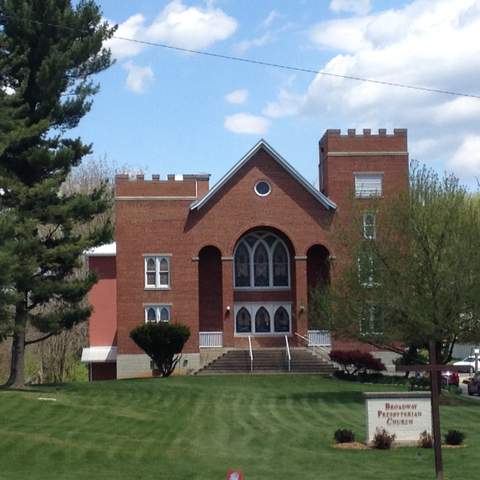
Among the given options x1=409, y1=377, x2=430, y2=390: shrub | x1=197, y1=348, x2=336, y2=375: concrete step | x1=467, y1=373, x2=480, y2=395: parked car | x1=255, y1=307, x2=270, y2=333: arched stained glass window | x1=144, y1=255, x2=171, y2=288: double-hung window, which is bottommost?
x1=467, y1=373, x2=480, y2=395: parked car

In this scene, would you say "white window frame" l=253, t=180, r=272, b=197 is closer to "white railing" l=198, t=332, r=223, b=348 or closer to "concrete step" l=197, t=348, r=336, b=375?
"white railing" l=198, t=332, r=223, b=348

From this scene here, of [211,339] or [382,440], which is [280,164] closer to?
[211,339]

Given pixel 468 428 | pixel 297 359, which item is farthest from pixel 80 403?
pixel 297 359

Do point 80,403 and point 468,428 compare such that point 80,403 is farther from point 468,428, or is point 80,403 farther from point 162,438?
point 468,428

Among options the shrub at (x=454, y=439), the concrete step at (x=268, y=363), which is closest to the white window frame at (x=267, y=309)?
the concrete step at (x=268, y=363)

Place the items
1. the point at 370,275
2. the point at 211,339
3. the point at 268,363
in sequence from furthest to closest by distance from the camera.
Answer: the point at 211,339 → the point at 268,363 → the point at 370,275

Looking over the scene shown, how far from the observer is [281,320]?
51375mm

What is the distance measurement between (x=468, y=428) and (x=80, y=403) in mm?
11014

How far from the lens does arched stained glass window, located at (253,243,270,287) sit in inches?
2034

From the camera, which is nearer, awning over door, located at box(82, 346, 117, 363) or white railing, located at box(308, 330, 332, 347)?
white railing, located at box(308, 330, 332, 347)

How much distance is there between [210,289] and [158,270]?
319cm

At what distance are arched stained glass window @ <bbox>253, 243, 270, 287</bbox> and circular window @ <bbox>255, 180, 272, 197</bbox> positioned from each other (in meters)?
2.90

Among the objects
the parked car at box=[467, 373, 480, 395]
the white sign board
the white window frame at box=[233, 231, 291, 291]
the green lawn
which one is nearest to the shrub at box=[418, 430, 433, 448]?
the white sign board

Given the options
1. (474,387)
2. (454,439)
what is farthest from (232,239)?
(454,439)
